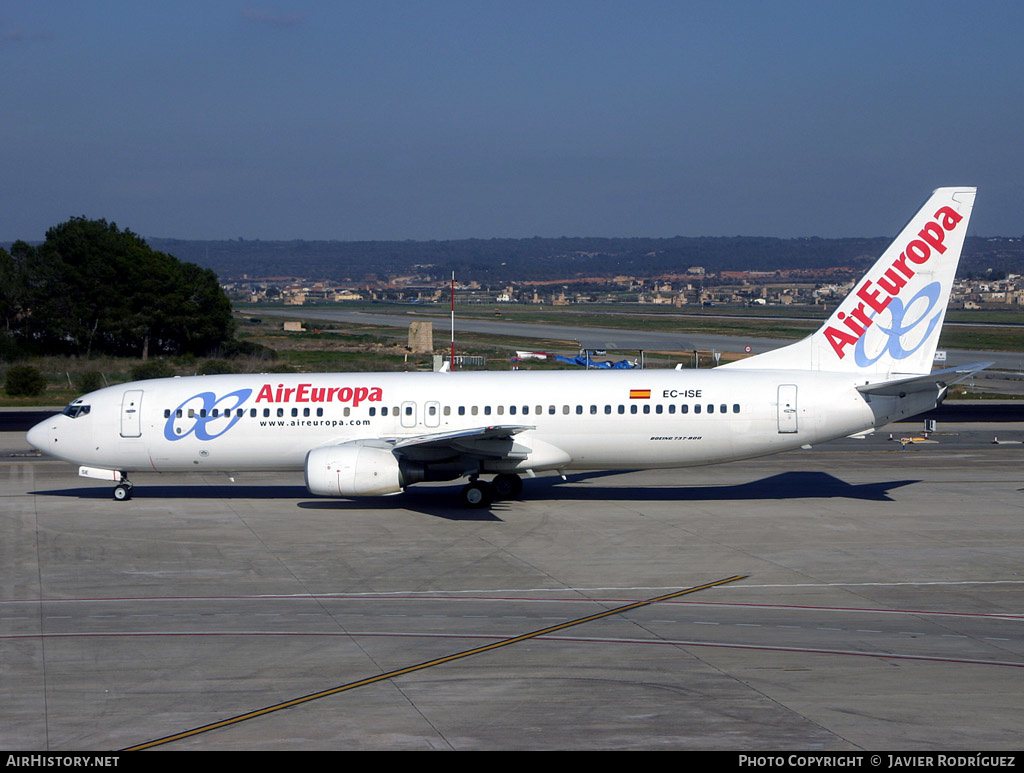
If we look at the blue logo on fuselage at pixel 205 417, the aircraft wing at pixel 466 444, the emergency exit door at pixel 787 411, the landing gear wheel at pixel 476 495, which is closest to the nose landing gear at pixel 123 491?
the blue logo on fuselage at pixel 205 417

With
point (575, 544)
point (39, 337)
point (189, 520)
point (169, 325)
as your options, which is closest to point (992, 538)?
point (575, 544)

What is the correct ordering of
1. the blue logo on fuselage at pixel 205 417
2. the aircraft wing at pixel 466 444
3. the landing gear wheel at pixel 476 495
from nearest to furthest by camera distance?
the aircraft wing at pixel 466 444 → the landing gear wheel at pixel 476 495 → the blue logo on fuselage at pixel 205 417

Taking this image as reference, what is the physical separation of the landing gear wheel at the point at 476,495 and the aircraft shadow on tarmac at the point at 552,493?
0.28 meters

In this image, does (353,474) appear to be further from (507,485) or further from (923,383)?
(923,383)

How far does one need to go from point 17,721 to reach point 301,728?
150 inches

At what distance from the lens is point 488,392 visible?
99.7 feet

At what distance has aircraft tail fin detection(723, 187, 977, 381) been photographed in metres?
→ 29.0

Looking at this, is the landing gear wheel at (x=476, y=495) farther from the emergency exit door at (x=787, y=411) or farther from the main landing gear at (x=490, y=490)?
the emergency exit door at (x=787, y=411)

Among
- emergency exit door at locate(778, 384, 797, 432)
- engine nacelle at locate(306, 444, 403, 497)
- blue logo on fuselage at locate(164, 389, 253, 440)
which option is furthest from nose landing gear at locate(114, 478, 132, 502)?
emergency exit door at locate(778, 384, 797, 432)

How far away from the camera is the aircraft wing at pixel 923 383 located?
1072 inches

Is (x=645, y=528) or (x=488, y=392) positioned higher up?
(x=488, y=392)

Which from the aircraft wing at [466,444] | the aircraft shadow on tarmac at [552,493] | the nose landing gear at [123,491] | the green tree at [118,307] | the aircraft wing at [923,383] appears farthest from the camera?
the green tree at [118,307]

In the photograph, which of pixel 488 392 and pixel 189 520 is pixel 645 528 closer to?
pixel 488 392
